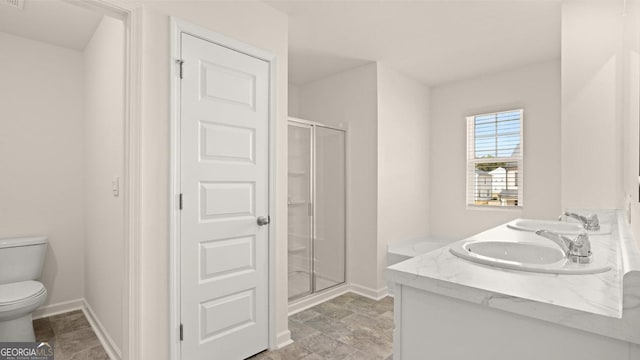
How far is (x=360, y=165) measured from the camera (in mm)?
3521

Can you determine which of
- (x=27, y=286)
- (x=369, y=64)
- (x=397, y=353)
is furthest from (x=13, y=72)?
(x=397, y=353)

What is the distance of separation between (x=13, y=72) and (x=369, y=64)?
3284 mm

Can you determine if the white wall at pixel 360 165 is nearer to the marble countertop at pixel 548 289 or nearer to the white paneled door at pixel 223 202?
the white paneled door at pixel 223 202

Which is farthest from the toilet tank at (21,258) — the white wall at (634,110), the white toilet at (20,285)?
the white wall at (634,110)

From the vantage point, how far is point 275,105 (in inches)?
90.0

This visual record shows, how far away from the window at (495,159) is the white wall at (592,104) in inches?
61.2

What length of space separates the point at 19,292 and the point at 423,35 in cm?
371

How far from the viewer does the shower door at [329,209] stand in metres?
3.35

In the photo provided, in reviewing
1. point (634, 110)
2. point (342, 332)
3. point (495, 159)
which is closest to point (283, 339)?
point (342, 332)

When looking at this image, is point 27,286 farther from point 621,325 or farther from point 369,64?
point 369,64

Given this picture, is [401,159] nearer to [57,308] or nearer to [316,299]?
[316,299]

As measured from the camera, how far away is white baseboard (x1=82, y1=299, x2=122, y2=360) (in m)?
2.09
